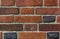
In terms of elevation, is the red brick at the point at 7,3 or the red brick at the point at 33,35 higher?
the red brick at the point at 7,3

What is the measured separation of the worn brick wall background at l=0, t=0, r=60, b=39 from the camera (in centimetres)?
143

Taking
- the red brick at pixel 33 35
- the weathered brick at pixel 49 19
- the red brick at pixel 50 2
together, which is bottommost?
the red brick at pixel 33 35

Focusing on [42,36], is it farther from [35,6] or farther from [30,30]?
[35,6]

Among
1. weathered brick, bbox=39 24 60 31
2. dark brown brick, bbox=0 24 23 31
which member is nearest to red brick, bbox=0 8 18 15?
dark brown brick, bbox=0 24 23 31

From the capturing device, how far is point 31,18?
4.70 feet

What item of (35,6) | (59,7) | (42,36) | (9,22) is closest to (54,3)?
(59,7)

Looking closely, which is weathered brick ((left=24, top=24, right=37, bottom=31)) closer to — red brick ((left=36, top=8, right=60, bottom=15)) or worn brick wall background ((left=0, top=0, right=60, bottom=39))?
worn brick wall background ((left=0, top=0, right=60, bottom=39))

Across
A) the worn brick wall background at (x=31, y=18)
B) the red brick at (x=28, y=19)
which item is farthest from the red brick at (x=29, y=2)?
the red brick at (x=28, y=19)

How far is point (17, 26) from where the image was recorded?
1.44 metres

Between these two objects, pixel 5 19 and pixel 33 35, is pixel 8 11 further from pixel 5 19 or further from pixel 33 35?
pixel 33 35

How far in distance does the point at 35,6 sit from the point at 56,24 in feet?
0.76

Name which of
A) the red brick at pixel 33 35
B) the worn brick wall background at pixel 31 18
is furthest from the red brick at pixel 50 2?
the red brick at pixel 33 35

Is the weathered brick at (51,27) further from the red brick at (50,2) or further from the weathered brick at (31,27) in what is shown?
the red brick at (50,2)

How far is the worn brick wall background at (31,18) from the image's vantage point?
143 cm
